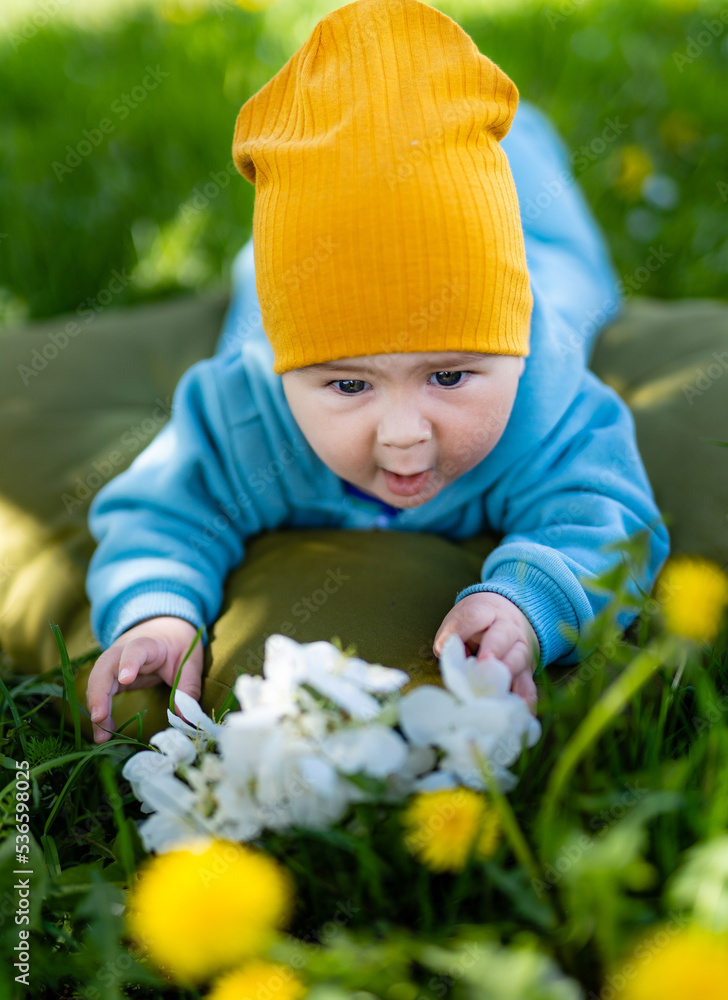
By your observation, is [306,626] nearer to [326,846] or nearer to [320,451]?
[320,451]


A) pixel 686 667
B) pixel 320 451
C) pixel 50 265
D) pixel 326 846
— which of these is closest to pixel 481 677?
pixel 326 846

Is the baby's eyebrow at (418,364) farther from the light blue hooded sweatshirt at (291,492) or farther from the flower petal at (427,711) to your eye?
the flower petal at (427,711)

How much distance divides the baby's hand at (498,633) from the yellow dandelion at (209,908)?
0.39 meters

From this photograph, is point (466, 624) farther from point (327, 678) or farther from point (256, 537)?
point (256, 537)

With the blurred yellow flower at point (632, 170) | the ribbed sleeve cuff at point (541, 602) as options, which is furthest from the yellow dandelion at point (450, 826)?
the blurred yellow flower at point (632, 170)

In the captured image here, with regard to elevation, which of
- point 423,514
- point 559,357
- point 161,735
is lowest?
point 423,514

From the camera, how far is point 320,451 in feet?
4.22

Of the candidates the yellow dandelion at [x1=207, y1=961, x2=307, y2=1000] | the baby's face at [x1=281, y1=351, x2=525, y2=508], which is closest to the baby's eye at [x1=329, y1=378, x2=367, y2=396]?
the baby's face at [x1=281, y1=351, x2=525, y2=508]

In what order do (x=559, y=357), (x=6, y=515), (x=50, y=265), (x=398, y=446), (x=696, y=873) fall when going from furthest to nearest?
(x=50, y=265)
(x=6, y=515)
(x=559, y=357)
(x=398, y=446)
(x=696, y=873)

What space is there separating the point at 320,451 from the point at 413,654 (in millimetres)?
317

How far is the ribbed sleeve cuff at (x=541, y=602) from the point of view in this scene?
117 cm

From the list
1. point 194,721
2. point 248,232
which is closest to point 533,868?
point 194,721

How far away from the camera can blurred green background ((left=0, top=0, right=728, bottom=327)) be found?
253cm

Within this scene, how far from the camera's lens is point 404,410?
1165mm
